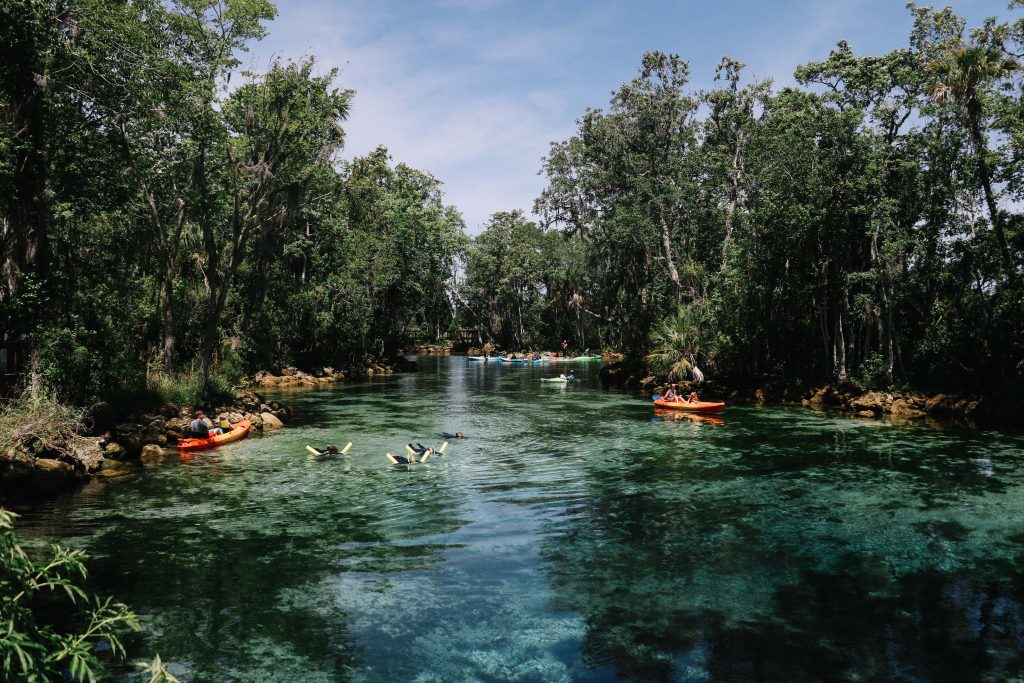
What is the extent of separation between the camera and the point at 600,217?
195 ft

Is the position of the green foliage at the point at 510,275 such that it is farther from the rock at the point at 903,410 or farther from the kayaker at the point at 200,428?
the kayaker at the point at 200,428

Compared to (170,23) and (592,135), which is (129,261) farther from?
(592,135)

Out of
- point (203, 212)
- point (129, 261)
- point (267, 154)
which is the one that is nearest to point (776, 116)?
point (267, 154)

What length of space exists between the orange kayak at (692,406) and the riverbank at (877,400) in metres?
A: 5.76

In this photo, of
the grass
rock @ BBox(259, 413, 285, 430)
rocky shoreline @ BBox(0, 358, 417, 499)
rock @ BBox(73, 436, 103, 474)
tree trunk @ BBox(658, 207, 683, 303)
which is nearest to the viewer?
rocky shoreline @ BBox(0, 358, 417, 499)

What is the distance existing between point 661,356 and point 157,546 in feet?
107

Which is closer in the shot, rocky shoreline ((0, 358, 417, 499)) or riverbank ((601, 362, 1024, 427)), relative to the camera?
rocky shoreline ((0, 358, 417, 499))

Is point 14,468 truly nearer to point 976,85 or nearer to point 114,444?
point 114,444

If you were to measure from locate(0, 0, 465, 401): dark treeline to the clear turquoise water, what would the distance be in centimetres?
579

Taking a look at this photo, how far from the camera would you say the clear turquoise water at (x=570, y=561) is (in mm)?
8375

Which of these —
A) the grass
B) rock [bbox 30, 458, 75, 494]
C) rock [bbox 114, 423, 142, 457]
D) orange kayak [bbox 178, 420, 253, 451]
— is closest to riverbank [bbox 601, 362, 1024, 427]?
orange kayak [bbox 178, 420, 253, 451]

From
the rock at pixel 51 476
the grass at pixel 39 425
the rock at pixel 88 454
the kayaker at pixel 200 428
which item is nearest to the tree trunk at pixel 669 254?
the kayaker at pixel 200 428

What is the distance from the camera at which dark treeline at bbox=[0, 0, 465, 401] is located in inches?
741

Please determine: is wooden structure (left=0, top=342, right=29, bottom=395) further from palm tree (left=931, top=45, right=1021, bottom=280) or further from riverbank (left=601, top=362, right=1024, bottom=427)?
palm tree (left=931, top=45, right=1021, bottom=280)
